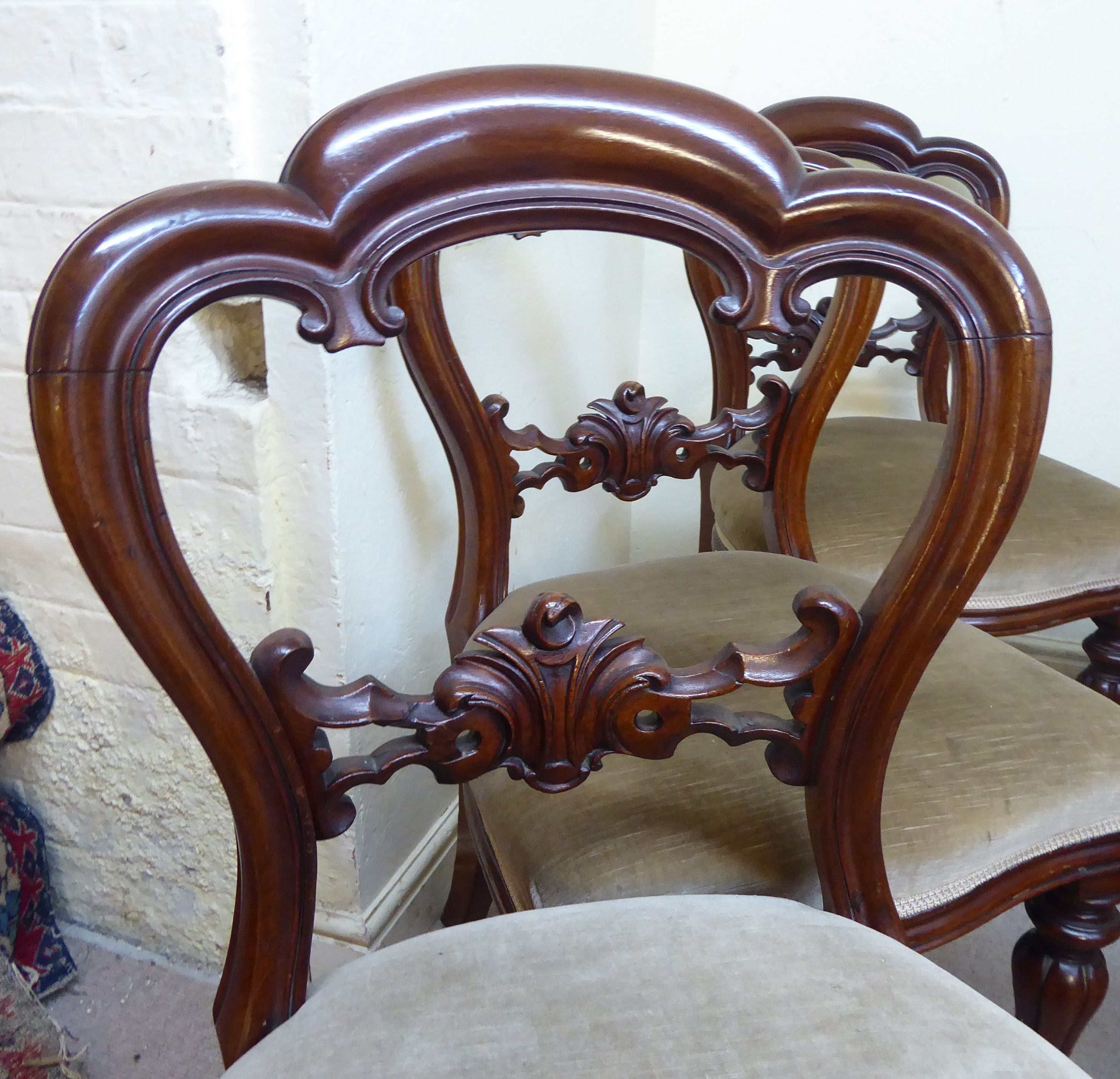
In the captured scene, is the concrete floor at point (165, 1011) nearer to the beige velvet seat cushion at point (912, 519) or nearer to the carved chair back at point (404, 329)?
the beige velvet seat cushion at point (912, 519)

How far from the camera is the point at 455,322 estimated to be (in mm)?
986

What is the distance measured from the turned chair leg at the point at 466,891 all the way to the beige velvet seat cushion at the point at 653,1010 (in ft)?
1.56

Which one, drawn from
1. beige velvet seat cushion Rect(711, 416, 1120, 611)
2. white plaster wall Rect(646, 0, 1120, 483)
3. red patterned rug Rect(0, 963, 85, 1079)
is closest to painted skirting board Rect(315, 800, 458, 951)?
red patterned rug Rect(0, 963, 85, 1079)

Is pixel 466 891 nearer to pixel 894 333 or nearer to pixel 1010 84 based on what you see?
pixel 894 333

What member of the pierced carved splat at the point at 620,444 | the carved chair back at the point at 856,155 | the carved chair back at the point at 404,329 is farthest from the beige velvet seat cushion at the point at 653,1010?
the carved chair back at the point at 856,155

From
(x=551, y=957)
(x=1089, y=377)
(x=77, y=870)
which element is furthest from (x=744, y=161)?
(x=1089, y=377)

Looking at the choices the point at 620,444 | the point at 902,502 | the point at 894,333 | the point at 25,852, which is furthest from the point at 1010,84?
the point at 25,852

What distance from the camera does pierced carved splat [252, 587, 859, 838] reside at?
0.43 metres

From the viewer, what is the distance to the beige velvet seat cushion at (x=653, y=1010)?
40cm

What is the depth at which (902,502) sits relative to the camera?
3.50 ft

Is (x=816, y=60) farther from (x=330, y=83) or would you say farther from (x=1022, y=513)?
(x=330, y=83)

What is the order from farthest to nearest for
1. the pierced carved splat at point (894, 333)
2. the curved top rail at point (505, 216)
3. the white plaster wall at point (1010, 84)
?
1. the white plaster wall at point (1010, 84)
2. the pierced carved splat at point (894, 333)
3. the curved top rail at point (505, 216)

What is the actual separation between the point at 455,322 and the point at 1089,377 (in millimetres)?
1127

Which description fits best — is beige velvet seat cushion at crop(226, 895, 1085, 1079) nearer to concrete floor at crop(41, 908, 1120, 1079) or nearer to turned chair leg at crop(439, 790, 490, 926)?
turned chair leg at crop(439, 790, 490, 926)
